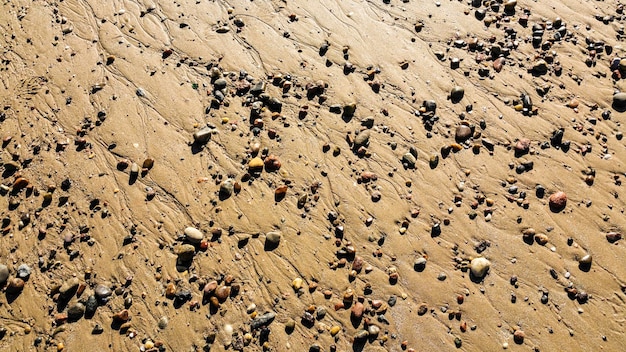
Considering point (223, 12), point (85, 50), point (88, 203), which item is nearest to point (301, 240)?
point (88, 203)

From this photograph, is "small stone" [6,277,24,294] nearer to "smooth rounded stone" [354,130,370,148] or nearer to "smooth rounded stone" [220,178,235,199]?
"smooth rounded stone" [220,178,235,199]

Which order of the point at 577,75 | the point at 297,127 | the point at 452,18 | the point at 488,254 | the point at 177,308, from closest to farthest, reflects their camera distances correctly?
the point at 177,308 < the point at 488,254 < the point at 297,127 < the point at 577,75 < the point at 452,18

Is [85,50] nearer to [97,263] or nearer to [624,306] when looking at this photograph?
[97,263]

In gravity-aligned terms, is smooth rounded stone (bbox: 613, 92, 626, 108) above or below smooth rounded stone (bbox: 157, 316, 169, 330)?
above

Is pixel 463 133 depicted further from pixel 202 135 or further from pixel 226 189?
pixel 202 135

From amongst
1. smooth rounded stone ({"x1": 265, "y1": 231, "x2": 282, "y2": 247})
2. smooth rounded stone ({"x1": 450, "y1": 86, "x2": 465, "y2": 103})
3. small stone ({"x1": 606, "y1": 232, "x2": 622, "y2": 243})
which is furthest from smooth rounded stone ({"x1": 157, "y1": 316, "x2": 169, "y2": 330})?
small stone ({"x1": 606, "y1": 232, "x2": 622, "y2": 243})

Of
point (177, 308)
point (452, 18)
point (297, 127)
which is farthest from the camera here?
point (452, 18)

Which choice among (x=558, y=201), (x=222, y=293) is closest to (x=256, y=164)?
(x=222, y=293)
